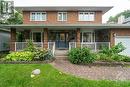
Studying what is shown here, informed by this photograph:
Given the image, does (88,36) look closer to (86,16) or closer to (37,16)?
(86,16)

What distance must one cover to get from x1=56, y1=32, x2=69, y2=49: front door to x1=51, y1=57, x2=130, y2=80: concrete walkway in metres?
9.86

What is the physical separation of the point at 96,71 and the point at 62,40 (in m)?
12.7

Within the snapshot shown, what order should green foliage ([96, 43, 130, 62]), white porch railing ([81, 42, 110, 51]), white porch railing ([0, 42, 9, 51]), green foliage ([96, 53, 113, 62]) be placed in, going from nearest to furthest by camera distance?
green foliage ([96, 53, 113, 62]) → green foliage ([96, 43, 130, 62]) → white porch railing ([81, 42, 110, 51]) → white porch railing ([0, 42, 9, 51])

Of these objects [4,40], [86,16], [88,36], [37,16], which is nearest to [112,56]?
[88,36]

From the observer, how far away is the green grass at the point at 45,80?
41.4 ft

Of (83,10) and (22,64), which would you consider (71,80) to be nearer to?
(22,64)

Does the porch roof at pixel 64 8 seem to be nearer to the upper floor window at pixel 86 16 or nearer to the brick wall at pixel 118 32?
the upper floor window at pixel 86 16

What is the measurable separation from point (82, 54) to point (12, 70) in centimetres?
551

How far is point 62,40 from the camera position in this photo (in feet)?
91.5

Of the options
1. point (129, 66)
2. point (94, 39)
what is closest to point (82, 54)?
point (129, 66)

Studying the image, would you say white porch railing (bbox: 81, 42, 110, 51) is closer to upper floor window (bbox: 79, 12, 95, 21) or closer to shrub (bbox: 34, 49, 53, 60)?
upper floor window (bbox: 79, 12, 95, 21)

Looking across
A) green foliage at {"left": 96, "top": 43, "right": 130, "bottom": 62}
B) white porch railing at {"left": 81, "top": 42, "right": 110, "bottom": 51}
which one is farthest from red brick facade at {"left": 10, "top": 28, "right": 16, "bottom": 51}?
green foliage at {"left": 96, "top": 43, "right": 130, "bottom": 62}

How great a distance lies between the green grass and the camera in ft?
41.4

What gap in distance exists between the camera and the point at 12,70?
50.1 ft
